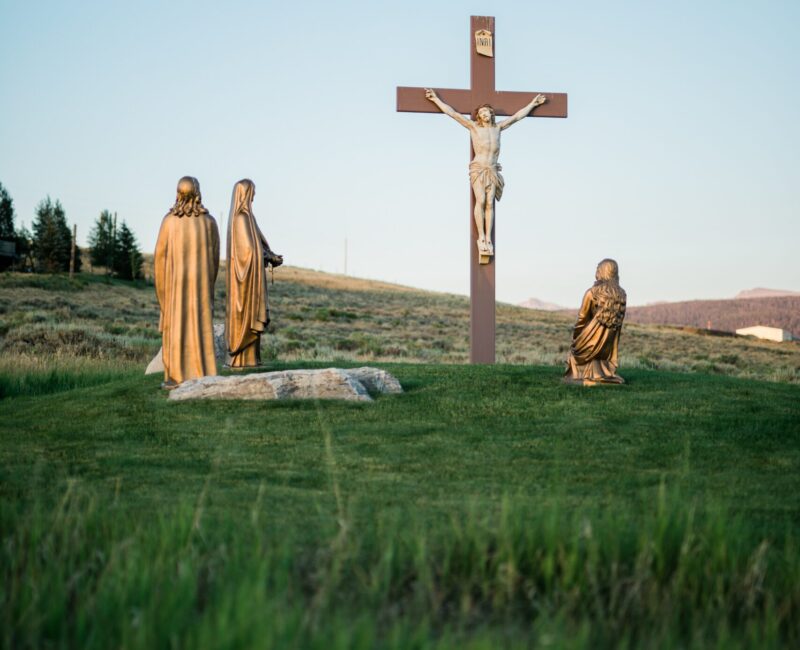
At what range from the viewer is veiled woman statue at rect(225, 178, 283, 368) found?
13.8 meters

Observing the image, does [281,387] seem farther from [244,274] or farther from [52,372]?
[52,372]

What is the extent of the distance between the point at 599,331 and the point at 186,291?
5728 millimetres

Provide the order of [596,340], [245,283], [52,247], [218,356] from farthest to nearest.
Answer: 1. [52,247]
2. [218,356]
3. [245,283]
4. [596,340]

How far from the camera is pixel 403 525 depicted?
6492 mm

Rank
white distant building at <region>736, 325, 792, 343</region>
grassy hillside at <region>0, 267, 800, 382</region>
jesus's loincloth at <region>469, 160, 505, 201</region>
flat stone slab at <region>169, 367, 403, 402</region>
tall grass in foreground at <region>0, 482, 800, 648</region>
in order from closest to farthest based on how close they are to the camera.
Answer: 1. tall grass in foreground at <region>0, 482, 800, 648</region>
2. flat stone slab at <region>169, 367, 403, 402</region>
3. jesus's loincloth at <region>469, 160, 505, 201</region>
4. grassy hillside at <region>0, 267, 800, 382</region>
5. white distant building at <region>736, 325, 792, 343</region>

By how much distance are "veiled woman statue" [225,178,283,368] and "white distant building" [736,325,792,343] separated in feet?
153

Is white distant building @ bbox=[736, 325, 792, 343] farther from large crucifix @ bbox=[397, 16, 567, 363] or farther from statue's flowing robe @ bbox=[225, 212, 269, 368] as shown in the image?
statue's flowing robe @ bbox=[225, 212, 269, 368]

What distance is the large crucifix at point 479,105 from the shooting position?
53.9 ft

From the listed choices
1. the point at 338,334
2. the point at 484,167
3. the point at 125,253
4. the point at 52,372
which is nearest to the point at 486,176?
the point at 484,167

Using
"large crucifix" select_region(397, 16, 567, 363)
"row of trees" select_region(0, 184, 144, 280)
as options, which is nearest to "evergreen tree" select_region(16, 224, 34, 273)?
"row of trees" select_region(0, 184, 144, 280)

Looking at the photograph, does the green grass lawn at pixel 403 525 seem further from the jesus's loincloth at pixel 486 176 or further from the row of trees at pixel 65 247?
the row of trees at pixel 65 247

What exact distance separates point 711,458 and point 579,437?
1428mm

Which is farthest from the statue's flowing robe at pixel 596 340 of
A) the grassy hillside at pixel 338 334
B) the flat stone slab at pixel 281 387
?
the flat stone slab at pixel 281 387

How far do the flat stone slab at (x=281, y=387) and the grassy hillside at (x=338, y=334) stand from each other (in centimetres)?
490
